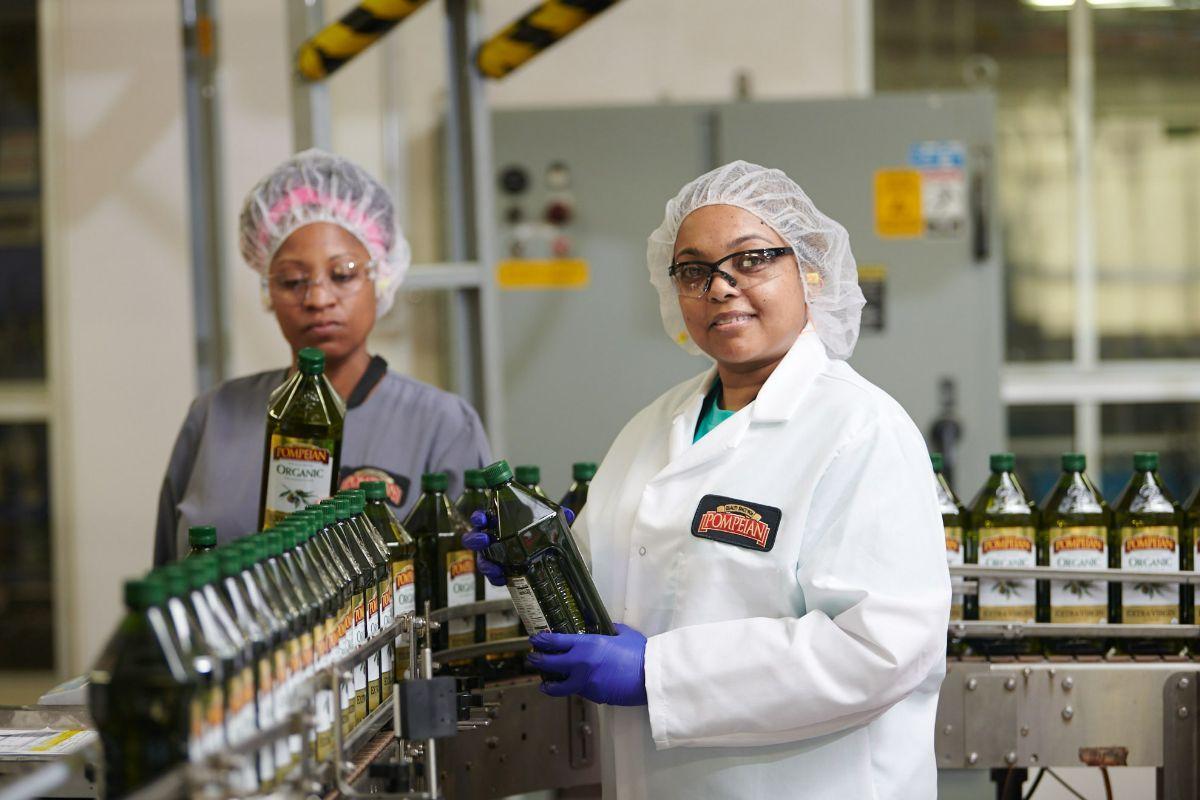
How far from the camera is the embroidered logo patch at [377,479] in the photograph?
6.48 ft

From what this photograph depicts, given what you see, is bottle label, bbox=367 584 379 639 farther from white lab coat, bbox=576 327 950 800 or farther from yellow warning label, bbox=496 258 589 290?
yellow warning label, bbox=496 258 589 290

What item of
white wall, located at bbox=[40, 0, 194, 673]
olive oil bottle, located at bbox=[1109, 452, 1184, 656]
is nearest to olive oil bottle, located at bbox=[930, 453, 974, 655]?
olive oil bottle, located at bbox=[1109, 452, 1184, 656]

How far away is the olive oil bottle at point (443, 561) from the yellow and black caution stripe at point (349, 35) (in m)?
1.11

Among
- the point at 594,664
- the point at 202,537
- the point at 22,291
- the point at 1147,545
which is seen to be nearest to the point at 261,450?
the point at 202,537

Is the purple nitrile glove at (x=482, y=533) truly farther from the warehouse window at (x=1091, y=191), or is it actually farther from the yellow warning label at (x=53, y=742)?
the warehouse window at (x=1091, y=191)

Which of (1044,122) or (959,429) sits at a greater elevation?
(1044,122)

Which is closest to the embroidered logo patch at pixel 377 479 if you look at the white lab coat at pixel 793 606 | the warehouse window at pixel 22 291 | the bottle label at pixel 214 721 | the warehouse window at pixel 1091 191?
the white lab coat at pixel 793 606

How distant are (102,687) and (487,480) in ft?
1.77

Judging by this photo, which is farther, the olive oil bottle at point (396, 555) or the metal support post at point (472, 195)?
the metal support post at point (472, 195)

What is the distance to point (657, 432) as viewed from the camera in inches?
70.6

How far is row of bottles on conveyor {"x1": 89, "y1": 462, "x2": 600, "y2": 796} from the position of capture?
102 cm

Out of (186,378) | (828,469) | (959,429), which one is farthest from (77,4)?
(828,469)

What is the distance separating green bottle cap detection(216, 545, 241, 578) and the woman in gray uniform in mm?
823

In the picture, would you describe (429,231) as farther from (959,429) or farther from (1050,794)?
(1050,794)
